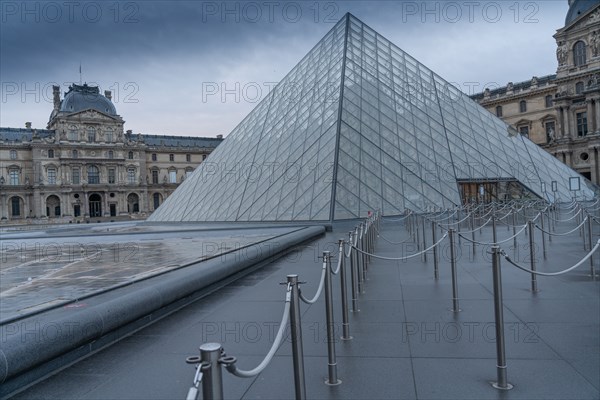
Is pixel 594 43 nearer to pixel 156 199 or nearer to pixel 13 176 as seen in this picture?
pixel 156 199

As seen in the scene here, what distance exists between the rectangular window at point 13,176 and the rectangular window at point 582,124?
74.8m

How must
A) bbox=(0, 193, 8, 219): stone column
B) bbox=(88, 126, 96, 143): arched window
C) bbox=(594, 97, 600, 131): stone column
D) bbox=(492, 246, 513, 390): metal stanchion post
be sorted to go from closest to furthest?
1. bbox=(492, 246, 513, 390): metal stanchion post
2. bbox=(594, 97, 600, 131): stone column
3. bbox=(0, 193, 8, 219): stone column
4. bbox=(88, 126, 96, 143): arched window

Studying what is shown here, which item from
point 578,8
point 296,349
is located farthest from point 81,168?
point 296,349

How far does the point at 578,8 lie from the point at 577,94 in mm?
10062

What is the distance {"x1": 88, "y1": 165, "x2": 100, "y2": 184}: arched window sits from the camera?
73812 mm

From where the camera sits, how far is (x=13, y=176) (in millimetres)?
69562

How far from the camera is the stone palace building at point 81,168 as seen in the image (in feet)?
Result: 227

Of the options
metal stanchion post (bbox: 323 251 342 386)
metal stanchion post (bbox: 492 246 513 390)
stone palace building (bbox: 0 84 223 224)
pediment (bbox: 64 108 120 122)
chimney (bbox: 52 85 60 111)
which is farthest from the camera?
chimney (bbox: 52 85 60 111)

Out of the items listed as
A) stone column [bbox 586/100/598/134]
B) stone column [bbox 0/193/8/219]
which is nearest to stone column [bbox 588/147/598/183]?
stone column [bbox 586/100/598/134]

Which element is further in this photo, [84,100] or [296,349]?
[84,100]

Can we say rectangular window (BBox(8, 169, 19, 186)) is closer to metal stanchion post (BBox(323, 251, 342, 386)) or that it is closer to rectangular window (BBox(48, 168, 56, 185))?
rectangular window (BBox(48, 168, 56, 185))

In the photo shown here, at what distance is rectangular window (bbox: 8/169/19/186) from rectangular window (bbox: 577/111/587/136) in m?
74.8

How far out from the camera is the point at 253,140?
25688mm

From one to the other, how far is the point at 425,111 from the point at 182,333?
2332 centimetres
